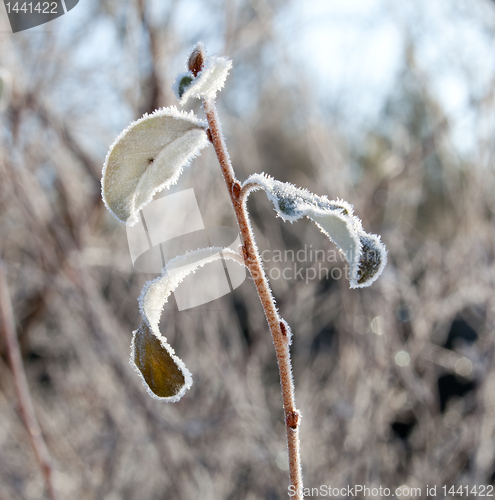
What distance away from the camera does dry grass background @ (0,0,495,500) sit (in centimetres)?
151

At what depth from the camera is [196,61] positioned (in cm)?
41

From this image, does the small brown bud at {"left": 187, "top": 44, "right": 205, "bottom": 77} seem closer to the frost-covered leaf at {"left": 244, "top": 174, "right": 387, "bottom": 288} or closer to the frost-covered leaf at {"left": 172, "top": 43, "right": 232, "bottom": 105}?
the frost-covered leaf at {"left": 172, "top": 43, "right": 232, "bottom": 105}

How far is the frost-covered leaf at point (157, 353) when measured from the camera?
395 mm

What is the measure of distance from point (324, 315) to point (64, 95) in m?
2.01

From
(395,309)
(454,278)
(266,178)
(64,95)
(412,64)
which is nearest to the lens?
(266,178)

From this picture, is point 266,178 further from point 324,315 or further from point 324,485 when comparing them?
point 324,315

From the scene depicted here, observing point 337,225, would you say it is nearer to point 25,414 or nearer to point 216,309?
point 25,414

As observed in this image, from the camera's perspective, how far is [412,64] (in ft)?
4.97

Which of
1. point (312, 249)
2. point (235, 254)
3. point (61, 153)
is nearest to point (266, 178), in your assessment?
point (235, 254)

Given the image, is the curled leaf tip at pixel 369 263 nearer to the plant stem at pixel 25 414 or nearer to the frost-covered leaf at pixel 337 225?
the frost-covered leaf at pixel 337 225

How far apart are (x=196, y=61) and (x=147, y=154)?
10 centimetres

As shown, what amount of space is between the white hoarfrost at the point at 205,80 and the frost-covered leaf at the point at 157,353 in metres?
0.15

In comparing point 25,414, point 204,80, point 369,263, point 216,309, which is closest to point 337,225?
point 369,263

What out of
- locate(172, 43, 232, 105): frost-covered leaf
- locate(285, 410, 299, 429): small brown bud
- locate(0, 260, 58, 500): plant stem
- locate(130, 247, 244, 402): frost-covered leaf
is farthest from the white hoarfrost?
locate(0, 260, 58, 500): plant stem
